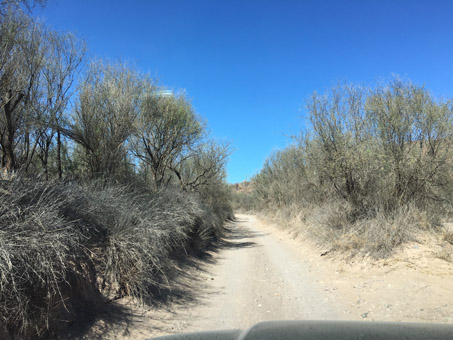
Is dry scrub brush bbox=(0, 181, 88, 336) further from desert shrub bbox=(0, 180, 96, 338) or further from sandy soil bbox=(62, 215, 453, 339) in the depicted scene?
sandy soil bbox=(62, 215, 453, 339)

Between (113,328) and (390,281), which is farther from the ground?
(113,328)

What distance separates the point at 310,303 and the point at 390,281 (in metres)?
1.86

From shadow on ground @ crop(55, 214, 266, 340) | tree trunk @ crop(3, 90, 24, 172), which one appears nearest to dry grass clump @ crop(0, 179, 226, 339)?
shadow on ground @ crop(55, 214, 266, 340)

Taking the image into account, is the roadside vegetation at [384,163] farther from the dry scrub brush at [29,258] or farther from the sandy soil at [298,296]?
the dry scrub brush at [29,258]

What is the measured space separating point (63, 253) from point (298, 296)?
4.82 m

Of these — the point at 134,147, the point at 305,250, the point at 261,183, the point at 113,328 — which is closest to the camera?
the point at 113,328

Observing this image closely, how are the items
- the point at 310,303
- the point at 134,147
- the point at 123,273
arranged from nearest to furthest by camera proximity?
the point at 123,273 → the point at 310,303 → the point at 134,147

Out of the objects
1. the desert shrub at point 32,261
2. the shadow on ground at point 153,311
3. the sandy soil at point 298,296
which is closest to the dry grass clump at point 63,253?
the desert shrub at point 32,261

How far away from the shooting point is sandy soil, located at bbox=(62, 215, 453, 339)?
4.99m

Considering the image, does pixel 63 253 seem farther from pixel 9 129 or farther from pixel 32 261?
pixel 9 129

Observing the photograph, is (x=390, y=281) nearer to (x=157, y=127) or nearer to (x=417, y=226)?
(x=417, y=226)

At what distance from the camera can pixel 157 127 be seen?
1391 cm

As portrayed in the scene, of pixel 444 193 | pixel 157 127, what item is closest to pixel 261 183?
pixel 157 127

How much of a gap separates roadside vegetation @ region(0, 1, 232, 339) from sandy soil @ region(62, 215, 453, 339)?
0.53 meters
